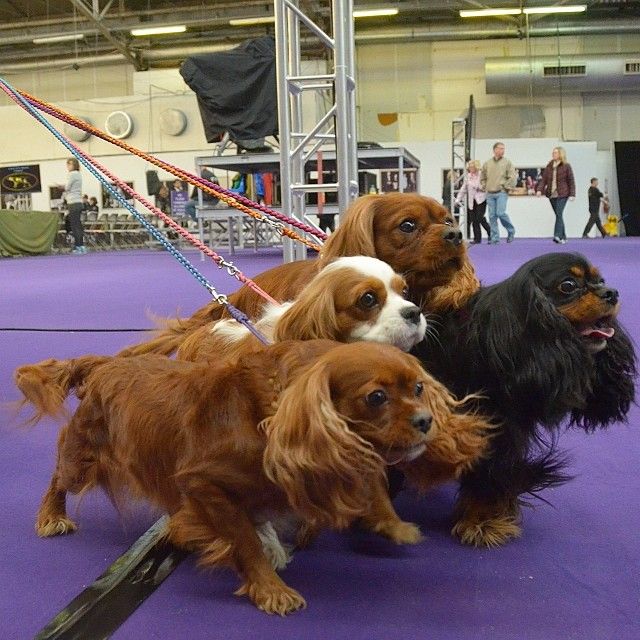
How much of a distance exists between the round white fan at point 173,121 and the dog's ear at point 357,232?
19.6 metres

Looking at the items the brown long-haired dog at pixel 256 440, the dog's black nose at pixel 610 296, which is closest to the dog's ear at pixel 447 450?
the brown long-haired dog at pixel 256 440

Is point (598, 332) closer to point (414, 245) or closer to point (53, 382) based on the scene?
point (414, 245)

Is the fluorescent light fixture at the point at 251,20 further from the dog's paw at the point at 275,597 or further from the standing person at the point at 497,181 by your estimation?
the dog's paw at the point at 275,597

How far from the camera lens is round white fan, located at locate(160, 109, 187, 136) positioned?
2078cm

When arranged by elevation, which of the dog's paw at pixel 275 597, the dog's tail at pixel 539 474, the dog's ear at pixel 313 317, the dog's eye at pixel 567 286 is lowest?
the dog's paw at pixel 275 597

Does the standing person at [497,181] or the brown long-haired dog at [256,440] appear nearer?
the brown long-haired dog at [256,440]

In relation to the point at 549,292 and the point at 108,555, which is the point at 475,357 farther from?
the point at 108,555

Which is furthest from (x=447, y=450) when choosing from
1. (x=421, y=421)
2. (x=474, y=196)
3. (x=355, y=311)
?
(x=474, y=196)

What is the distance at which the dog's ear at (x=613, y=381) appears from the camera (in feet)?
6.38

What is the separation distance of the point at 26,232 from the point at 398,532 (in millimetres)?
16227

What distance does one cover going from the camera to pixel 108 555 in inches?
72.5

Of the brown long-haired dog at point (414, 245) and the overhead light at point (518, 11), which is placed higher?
the overhead light at point (518, 11)

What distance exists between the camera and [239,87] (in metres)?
10.7

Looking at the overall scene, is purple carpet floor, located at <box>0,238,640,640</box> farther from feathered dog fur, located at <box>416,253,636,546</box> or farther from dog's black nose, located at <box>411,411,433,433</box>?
dog's black nose, located at <box>411,411,433,433</box>
